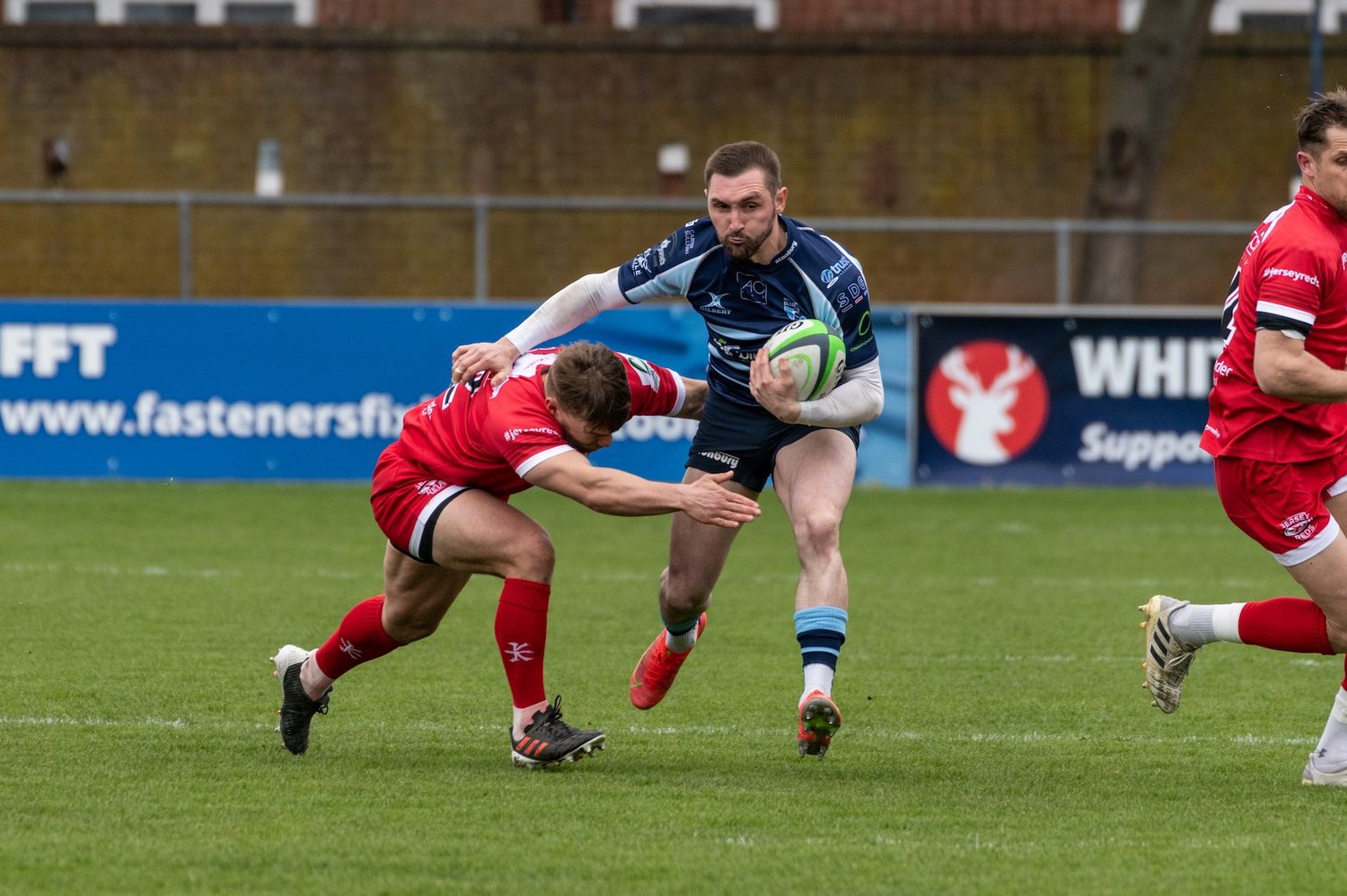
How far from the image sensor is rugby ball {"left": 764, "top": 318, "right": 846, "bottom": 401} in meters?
6.17

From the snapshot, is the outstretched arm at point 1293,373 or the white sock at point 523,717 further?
the white sock at point 523,717

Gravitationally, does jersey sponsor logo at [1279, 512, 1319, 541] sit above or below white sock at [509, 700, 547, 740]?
above

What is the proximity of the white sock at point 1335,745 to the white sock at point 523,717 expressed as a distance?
2317 millimetres

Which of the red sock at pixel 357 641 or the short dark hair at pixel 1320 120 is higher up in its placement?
the short dark hair at pixel 1320 120

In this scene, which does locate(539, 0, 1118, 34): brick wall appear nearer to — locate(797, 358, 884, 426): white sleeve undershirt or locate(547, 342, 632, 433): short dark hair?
locate(797, 358, 884, 426): white sleeve undershirt

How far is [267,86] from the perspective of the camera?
2255 centimetres

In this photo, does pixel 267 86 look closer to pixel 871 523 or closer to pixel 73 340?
pixel 73 340

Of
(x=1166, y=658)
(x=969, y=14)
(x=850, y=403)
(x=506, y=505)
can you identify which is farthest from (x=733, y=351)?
(x=969, y=14)

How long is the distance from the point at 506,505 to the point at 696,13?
18.0m

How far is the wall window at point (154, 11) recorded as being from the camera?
2353cm

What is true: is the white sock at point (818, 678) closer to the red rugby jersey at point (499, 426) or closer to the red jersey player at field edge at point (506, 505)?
→ the red jersey player at field edge at point (506, 505)

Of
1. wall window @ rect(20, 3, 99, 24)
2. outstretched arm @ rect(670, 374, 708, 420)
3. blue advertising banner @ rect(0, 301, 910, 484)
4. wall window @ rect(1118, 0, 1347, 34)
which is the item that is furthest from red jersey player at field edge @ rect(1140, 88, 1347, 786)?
wall window @ rect(20, 3, 99, 24)

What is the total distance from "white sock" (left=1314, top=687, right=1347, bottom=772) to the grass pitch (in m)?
0.10

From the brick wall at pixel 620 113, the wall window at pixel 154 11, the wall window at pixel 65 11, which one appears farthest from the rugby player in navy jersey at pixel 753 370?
the wall window at pixel 65 11
